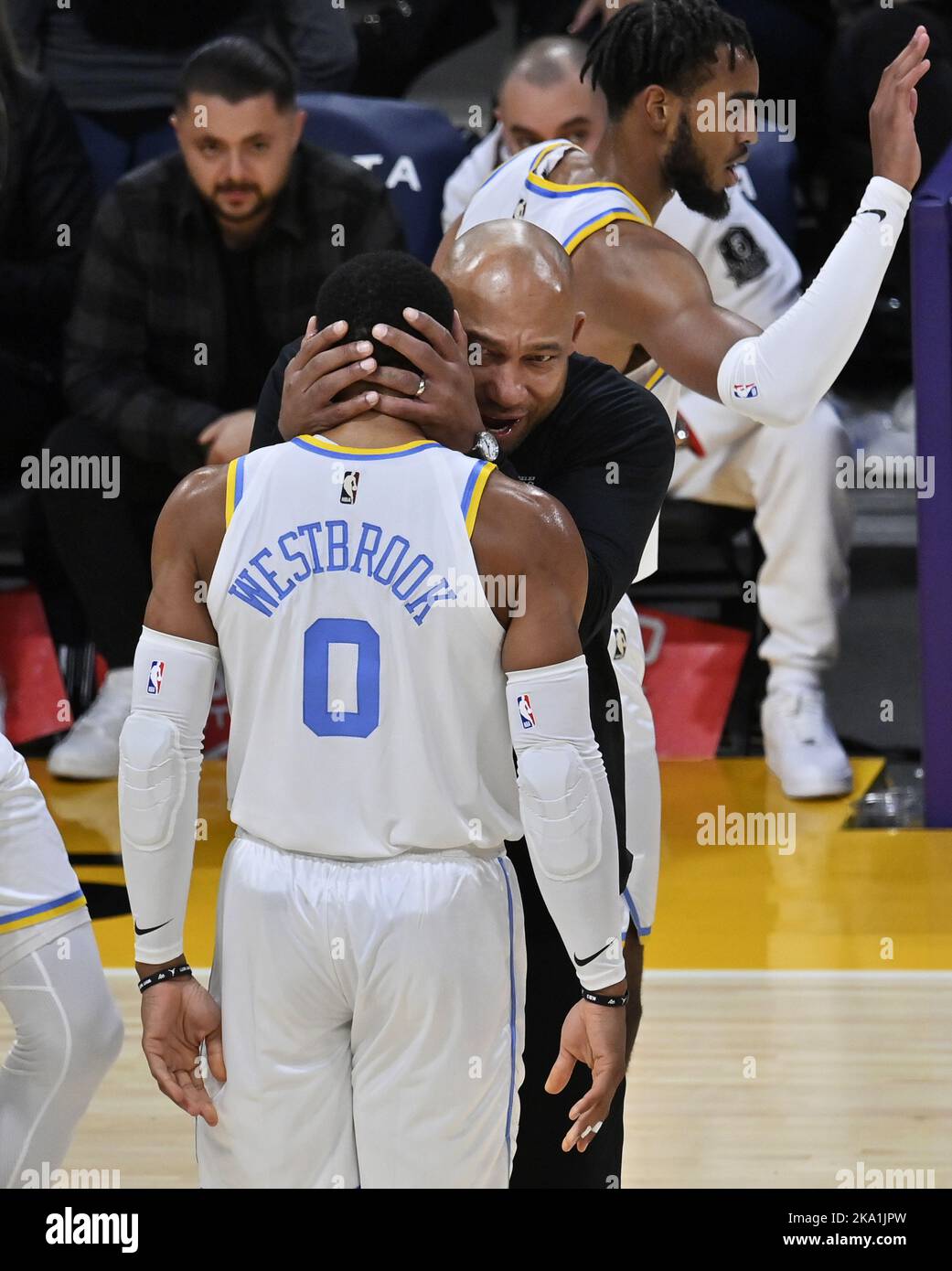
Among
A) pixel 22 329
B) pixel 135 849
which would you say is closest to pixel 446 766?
pixel 135 849

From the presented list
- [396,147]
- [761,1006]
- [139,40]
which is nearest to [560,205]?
[761,1006]

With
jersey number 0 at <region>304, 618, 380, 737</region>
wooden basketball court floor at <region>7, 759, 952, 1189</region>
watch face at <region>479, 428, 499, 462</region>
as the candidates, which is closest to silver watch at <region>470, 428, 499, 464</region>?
watch face at <region>479, 428, 499, 462</region>

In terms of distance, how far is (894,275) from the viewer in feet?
20.7

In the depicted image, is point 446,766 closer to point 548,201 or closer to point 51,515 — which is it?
point 548,201

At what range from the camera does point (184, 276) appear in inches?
224

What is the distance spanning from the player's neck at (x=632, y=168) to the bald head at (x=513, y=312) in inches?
39.2

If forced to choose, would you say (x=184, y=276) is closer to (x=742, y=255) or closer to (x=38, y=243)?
Result: (x=38, y=243)

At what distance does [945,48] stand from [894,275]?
2.38 ft

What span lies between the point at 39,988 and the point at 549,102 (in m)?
3.77

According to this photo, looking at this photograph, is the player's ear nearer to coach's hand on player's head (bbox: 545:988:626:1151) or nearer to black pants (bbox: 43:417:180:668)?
coach's hand on player's head (bbox: 545:988:626:1151)

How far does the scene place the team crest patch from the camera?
576 centimetres

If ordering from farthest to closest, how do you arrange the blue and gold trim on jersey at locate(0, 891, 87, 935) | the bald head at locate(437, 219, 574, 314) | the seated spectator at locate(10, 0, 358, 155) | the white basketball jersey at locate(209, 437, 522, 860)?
the seated spectator at locate(10, 0, 358, 155) < the blue and gold trim on jersey at locate(0, 891, 87, 935) < the bald head at locate(437, 219, 574, 314) < the white basketball jersey at locate(209, 437, 522, 860)

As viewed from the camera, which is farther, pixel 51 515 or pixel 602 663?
pixel 51 515
